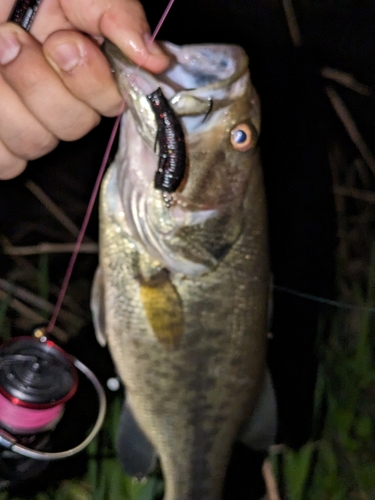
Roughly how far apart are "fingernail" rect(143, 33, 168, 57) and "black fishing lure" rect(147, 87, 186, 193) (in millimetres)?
65

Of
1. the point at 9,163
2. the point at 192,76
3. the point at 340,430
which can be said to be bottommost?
the point at 340,430

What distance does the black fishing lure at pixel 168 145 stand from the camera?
37.6 inches

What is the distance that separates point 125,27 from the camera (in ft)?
3.09

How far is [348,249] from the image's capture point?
2213 mm

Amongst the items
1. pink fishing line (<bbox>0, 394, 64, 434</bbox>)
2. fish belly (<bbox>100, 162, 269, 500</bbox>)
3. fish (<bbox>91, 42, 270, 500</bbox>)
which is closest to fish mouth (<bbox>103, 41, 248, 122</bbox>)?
fish (<bbox>91, 42, 270, 500</bbox>)

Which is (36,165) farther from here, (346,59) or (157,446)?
(346,59)

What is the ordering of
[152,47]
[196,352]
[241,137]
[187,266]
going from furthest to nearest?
[196,352]
[187,266]
[241,137]
[152,47]

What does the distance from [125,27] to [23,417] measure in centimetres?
102

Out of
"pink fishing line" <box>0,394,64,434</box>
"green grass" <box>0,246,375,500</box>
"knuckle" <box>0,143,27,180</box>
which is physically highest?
"knuckle" <box>0,143,27,180</box>

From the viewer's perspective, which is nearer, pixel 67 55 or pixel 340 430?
pixel 67 55

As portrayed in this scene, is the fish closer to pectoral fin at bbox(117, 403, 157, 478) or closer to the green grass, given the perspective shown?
pectoral fin at bbox(117, 403, 157, 478)

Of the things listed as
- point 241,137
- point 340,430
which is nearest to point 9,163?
point 241,137

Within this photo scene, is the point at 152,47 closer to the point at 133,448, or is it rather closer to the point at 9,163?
the point at 9,163

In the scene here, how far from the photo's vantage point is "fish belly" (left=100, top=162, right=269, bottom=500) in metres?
1.23
